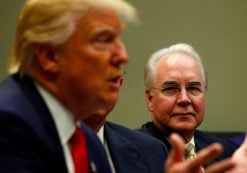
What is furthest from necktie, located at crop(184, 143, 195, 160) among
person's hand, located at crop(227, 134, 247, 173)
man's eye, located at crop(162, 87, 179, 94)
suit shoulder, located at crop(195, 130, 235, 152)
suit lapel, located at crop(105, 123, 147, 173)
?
person's hand, located at crop(227, 134, 247, 173)

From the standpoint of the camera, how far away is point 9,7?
3195 millimetres

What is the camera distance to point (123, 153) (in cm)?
156

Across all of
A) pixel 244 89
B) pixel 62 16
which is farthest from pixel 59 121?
pixel 244 89

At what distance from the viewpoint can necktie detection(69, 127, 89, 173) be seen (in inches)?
41.9

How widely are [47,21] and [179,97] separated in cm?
104

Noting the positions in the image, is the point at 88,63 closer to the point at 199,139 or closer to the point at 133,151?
the point at 133,151

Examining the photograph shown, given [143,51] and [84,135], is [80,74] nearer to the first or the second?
[84,135]

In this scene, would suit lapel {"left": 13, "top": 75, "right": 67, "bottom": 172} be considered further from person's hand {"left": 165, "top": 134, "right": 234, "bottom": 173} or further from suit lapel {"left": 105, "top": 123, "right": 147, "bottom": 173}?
suit lapel {"left": 105, "top": 123, "right": 147, "bottom": 173}

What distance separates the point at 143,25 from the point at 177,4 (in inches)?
10.2

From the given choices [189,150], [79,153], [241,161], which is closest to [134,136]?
[189,150]

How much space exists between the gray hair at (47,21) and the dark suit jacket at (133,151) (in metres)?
0.57

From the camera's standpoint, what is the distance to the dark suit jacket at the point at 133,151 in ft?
5.03

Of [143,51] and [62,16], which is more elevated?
[62,16]

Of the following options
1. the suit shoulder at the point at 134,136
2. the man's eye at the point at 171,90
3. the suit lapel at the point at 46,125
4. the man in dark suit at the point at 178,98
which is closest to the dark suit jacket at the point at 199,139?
the man in dark suit at the point at 178,98
